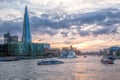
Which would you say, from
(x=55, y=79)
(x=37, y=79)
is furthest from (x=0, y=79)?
(x=55, y=79)

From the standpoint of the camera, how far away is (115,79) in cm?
6347

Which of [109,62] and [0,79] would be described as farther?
[109,62]

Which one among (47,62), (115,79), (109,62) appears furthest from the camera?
(47,62)

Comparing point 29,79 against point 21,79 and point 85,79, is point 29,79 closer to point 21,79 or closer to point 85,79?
point 21,79

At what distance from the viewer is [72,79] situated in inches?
2549

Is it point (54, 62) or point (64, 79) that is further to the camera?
point (54, 62)

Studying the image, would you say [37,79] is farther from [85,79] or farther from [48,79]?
[85,79]

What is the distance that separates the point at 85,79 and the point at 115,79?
21.0ft

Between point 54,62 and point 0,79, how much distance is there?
89511 mm

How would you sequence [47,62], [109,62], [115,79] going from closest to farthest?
1. [115,79]
2. [109,62]
3. [47,62]

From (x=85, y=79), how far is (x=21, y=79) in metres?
14.0

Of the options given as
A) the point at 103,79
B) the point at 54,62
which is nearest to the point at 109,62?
the point at 54,62

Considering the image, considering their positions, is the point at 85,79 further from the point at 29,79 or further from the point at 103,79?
the point at 29,79

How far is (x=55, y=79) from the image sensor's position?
212ft
